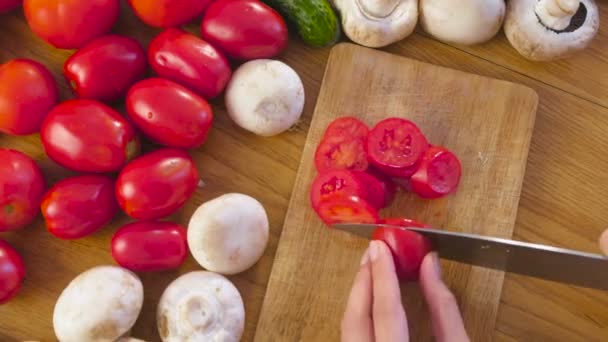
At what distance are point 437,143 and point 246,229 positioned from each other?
1.22 ft

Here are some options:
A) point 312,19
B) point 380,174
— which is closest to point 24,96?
point 312,19

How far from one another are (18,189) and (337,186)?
525mm

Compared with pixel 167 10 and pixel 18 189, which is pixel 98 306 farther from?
pixel 167 10

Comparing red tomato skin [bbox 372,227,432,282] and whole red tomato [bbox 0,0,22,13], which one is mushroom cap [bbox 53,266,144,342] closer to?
red tomato skin [bbox 372,227,432,282]

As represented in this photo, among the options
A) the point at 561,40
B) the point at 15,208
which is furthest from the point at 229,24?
the point at 561,40

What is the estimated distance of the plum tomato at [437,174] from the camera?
44.8 inches

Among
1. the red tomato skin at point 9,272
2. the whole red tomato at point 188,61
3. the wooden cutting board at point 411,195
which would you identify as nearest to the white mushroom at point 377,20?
the wooden cutting board at point 411,195

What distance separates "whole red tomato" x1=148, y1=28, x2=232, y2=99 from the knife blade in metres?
0.34

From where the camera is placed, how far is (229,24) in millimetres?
1189

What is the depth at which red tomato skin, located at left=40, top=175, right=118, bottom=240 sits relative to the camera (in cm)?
111

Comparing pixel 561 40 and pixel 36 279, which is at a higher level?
pixel 561 40

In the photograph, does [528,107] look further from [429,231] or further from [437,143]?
[429,231]

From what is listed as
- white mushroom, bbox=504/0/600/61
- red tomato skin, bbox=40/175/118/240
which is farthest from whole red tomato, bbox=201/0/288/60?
white mushroom, bbox=504/0/600/61

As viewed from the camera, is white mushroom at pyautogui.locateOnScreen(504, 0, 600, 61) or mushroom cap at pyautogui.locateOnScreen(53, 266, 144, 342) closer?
mushroom cap at pyautogui.locateOnScreen(53, 266, 144, 342)
